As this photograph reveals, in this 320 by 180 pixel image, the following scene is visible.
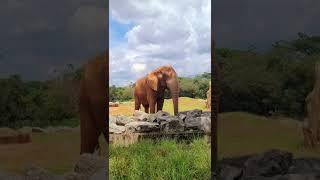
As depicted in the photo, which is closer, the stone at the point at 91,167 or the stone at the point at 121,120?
the stone at the point at 91,167

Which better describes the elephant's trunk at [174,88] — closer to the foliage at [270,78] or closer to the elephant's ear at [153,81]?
the elephant's ear at [153,81]

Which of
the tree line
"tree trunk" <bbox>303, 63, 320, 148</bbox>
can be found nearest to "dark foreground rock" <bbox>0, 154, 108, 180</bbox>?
the tree line

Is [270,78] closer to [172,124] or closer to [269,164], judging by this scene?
[269,164]

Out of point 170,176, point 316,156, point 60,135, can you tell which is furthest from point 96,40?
point 170,176

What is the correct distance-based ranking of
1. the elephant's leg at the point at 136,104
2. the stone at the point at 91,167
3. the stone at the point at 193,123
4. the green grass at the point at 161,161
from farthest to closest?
the elephant's leg at the point at 136,104 < the stone at the point at 193,123 < the green grass at the point at 161,161 < the stone at the point at 91,167

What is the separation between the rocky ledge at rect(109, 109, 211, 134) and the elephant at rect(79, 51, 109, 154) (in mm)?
4392

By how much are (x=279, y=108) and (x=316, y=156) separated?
1.98ft

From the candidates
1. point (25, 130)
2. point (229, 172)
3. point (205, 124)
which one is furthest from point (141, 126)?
point (25, 130)

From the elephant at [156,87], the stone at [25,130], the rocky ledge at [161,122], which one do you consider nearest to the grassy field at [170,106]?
the elephant at [156,87]

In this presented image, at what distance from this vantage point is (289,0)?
5070 mm

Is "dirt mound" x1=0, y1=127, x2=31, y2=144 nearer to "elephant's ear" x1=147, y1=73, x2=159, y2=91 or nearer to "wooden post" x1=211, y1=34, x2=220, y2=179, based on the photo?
"wooden post" x1=211, y1=34, x2=220, y2=179

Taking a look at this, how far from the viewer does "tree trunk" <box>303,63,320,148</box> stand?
5.11 meters

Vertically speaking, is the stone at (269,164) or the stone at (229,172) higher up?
the stone at (269,164)

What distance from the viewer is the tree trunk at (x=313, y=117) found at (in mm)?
5105
